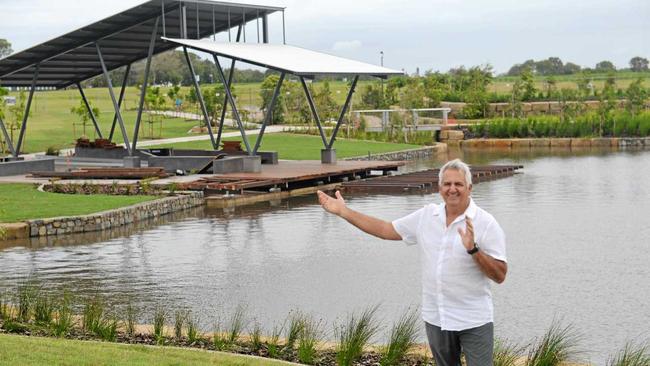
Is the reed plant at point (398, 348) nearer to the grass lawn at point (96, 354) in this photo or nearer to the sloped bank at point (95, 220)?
the grass lawn at point (96, 354)

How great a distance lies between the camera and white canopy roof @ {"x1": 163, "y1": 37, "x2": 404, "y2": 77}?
30.5m

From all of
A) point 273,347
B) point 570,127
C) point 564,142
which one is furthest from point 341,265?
point 570,127

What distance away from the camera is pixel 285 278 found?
15.7 metres

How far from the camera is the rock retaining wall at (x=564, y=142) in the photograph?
51.2 metres

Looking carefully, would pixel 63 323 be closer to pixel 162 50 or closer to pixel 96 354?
pixel 96 354

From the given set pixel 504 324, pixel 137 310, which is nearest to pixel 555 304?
pixel 504 324

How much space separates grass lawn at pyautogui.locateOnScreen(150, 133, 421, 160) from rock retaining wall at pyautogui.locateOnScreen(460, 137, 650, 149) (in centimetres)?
708

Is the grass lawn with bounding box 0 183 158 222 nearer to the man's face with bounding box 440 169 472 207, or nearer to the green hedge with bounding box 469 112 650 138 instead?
the man's face with bounding box 440 169 472 207

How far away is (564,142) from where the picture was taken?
52.0 m

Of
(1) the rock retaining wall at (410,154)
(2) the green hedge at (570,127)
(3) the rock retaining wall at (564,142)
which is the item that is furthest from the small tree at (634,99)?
(1) the rock retaining wall at (410,154)

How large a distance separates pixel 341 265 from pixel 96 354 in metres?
8.15

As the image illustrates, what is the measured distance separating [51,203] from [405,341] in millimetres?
15769

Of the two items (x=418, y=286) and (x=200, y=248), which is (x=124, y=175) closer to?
(x=200, y=248)

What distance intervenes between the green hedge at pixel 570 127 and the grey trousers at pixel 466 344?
1901 inches
